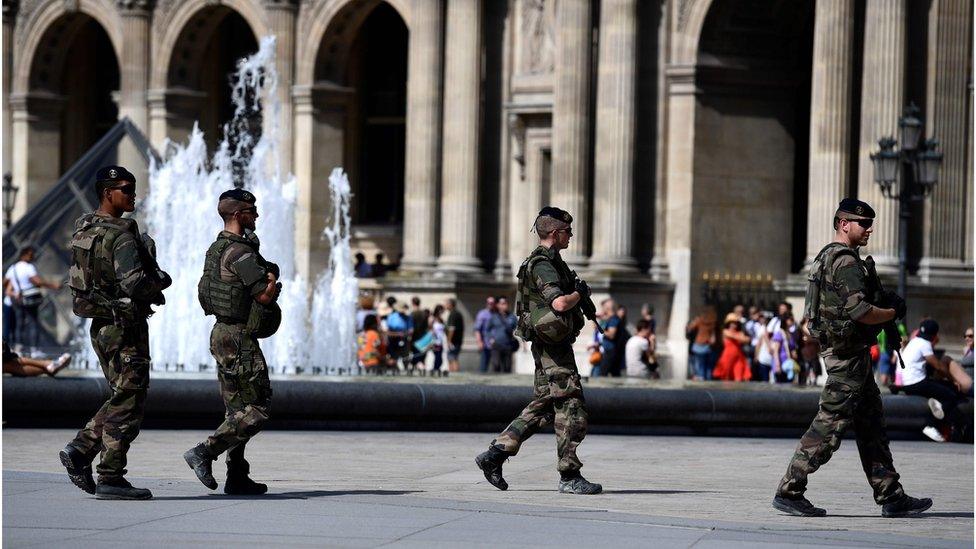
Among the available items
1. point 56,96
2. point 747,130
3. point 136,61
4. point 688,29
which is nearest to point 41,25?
point 56,96

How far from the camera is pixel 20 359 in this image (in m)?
18.6

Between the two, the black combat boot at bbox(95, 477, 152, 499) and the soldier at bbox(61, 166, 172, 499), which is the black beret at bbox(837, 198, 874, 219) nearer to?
the soldier at bbox(61, 166, 172, 499)

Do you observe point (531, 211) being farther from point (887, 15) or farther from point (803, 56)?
point (887, 15)

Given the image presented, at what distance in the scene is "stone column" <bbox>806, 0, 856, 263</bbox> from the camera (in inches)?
1201

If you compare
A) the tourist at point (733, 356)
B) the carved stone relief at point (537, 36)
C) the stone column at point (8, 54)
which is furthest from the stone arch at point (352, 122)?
the tourist at point (733, 356)

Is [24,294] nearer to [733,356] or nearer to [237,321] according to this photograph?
[733,356]

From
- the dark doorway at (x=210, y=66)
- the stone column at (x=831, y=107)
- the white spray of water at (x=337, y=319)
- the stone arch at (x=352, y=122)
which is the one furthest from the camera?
the dark doorway at (x=210, y=66)

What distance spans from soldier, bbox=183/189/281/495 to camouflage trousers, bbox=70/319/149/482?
1.41 ft

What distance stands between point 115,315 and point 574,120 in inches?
895

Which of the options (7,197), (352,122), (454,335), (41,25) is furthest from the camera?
(41,25)

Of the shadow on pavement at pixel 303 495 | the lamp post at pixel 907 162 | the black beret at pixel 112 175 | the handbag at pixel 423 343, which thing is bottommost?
the handbag at pixel 423 343

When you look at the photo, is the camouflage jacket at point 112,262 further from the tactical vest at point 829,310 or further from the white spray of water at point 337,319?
the white spray of water at point 337,319

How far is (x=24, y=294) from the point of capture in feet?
97.0

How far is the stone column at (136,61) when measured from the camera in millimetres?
44500
